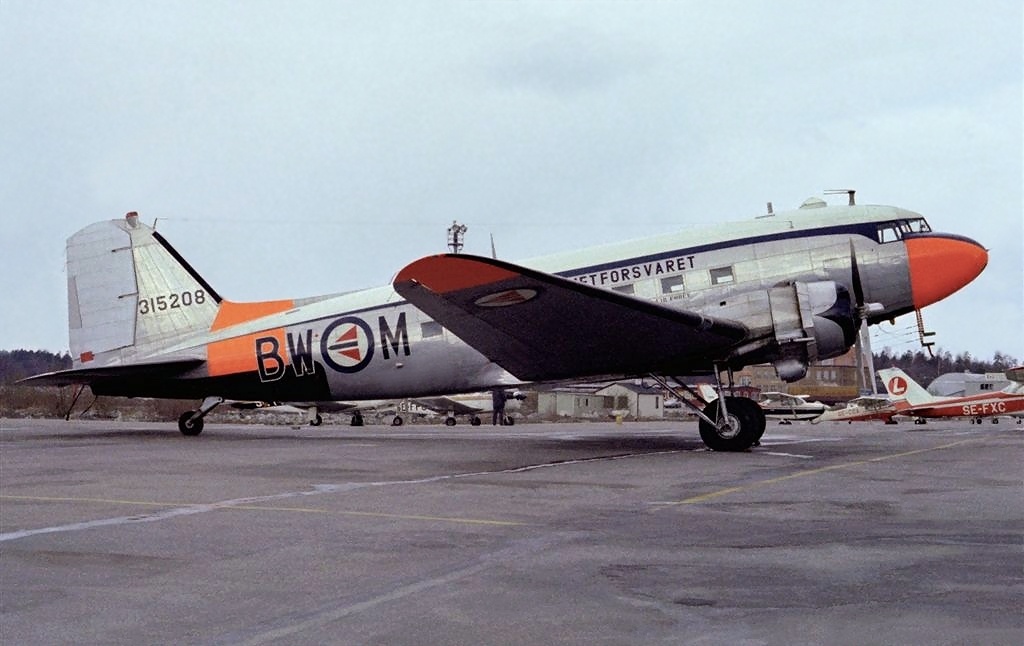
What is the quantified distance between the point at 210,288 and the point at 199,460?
8.41m

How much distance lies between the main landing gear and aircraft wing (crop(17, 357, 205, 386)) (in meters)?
11.9

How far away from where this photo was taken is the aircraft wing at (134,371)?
65.9 feet

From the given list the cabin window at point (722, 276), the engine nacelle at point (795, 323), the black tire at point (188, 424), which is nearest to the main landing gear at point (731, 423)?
the engine nacelle at point (795, 323)

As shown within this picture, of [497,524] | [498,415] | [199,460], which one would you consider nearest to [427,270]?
[199,460]

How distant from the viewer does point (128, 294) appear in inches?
845

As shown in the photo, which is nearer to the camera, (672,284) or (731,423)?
(731,423)

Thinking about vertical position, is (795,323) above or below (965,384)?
above

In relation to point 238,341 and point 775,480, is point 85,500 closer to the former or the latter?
point 775,480

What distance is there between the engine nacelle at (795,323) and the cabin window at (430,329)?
5.87m

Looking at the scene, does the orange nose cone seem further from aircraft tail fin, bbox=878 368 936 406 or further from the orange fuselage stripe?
aircraft tail fin, bbox=878 368 936 406

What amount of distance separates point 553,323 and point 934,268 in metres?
7.34

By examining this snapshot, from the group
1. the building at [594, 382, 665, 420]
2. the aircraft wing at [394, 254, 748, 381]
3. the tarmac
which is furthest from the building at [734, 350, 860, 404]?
the tarmac

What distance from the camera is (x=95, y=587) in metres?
4.87

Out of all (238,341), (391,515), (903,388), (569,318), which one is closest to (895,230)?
(569,318)
